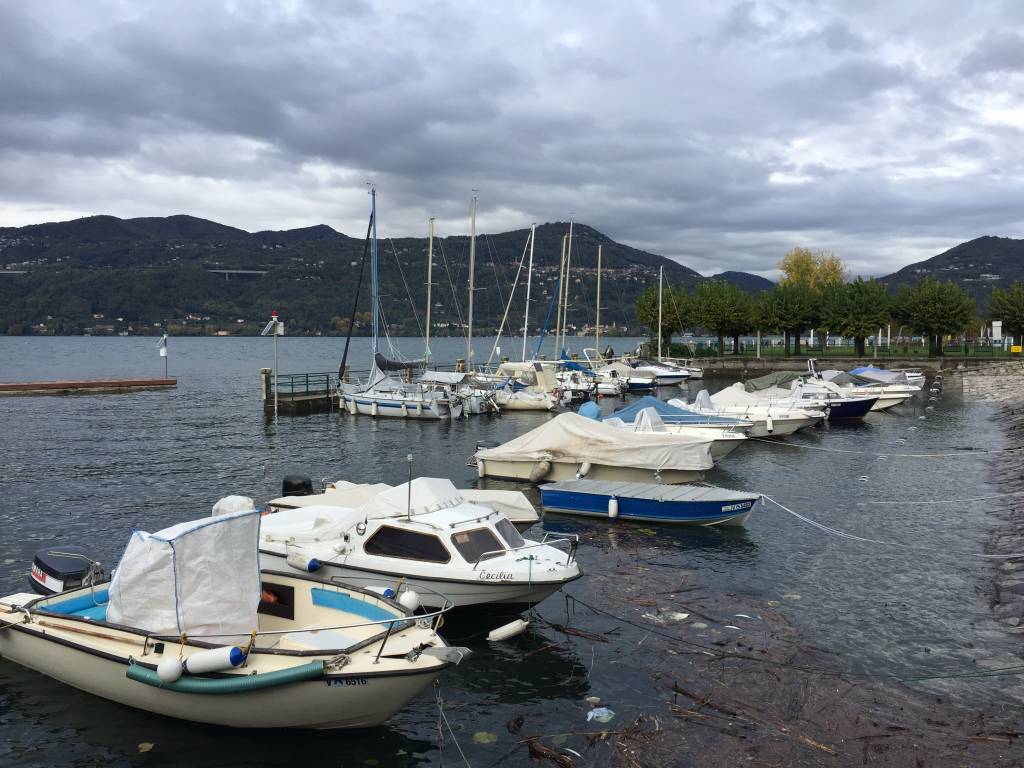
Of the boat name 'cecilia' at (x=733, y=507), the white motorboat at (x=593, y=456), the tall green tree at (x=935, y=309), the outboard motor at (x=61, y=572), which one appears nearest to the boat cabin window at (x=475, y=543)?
the outboard motor at (x=61, y=572)

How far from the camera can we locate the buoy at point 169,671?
975 cm

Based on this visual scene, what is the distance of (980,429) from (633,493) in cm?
2999

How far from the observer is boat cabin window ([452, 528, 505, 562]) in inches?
557

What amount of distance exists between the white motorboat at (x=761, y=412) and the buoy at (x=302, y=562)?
27.2m

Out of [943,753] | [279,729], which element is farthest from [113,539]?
[943,753]

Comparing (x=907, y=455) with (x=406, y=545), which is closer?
(x=406, y=545)

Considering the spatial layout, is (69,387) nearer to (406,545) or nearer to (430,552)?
(406,545)

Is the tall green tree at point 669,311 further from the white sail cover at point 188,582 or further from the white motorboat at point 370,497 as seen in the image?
the white sail cover at point 188,582

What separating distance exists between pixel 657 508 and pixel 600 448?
17.8 ft

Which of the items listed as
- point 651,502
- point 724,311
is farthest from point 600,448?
point 724,311

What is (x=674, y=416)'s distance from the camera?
119 ft

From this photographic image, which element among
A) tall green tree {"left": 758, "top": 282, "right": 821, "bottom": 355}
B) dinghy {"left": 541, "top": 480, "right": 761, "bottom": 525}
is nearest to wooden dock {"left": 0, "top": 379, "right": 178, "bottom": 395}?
dinghy {"left": 541, "top": 480, "right": 761, "bottom": 525}

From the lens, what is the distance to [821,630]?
1434 centimetres

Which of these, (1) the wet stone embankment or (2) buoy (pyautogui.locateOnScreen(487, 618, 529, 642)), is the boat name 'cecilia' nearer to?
(1) the wet stone embankment
